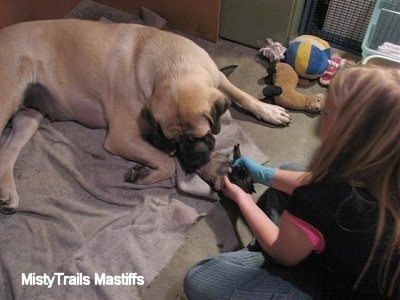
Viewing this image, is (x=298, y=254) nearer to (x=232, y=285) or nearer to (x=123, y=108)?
(x=232, y=285)

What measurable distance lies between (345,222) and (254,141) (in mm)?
1091

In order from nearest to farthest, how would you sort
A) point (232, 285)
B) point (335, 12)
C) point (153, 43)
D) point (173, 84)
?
point (232, 285), point (173, 84), point (153, 43), point (335, 12)

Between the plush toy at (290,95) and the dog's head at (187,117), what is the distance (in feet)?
2.05

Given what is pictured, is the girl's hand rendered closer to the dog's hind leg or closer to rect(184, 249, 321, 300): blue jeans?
rect(184, 249, 321, 300): blue jeans

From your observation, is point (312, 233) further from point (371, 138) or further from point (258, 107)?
point (258, 107)

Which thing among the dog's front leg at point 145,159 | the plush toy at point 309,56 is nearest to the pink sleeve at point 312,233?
the dog's front leg at point 145,159

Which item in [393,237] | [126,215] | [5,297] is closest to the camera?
[393,237]

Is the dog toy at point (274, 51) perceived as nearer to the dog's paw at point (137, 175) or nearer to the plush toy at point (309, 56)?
the plush toy at point (309, 56)

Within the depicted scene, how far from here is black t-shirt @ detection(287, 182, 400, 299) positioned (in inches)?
39.2

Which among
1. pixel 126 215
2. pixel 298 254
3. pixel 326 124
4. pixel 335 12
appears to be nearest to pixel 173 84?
pixel 126 215

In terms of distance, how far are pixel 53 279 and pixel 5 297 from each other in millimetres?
169

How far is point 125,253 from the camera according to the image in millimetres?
1636

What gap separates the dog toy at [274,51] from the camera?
242 cm

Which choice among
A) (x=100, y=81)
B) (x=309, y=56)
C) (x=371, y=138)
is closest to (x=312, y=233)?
(x=371, y=138)
